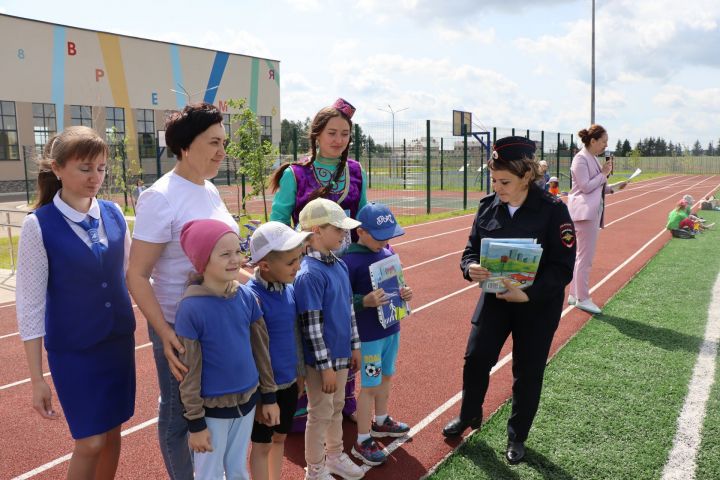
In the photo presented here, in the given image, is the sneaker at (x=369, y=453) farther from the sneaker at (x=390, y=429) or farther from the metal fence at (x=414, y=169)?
the metal fence at (x=414, y=169)

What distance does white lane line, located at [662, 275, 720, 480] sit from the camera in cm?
349

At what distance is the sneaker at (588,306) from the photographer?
6.92m

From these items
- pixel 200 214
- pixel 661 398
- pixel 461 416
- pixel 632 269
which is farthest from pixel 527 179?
pixel 632 269

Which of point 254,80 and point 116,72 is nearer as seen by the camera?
point 116,72

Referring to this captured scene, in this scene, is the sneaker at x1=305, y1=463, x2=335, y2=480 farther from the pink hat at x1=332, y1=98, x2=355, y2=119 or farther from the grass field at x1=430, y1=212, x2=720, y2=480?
the pink hat at x1=332, y1=98, x2=355, y2=119

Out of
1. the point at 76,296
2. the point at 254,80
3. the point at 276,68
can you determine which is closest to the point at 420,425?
Answer: the point at 76,296

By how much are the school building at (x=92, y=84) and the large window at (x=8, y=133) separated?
57 mm

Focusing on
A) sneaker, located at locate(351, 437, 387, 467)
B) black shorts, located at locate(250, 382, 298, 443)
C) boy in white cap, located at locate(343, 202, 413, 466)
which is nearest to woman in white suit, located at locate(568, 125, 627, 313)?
boy in white cap, located at locate(343, 202, 413, 466)

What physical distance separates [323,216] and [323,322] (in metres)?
0.58

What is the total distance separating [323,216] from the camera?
9.93 ft

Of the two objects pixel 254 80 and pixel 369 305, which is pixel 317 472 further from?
pixel 254 80

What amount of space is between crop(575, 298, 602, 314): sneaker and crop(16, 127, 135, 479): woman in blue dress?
230 inches

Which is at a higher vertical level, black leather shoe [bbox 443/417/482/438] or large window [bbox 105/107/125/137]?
large window [bbox 105/107/125/137]

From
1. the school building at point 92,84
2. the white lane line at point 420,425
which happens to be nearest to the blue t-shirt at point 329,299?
the white lane line at point 420,425
